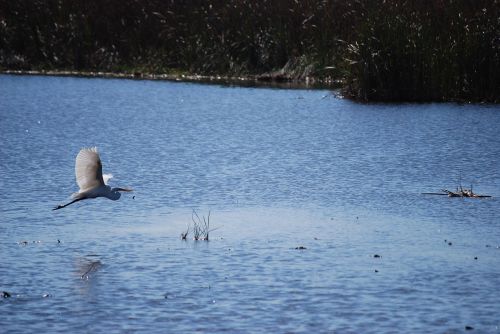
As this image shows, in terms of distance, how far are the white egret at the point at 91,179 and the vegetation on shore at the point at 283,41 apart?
14.0 meters

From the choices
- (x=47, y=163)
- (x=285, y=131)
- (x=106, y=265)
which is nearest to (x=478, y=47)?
(x=285, y=131)

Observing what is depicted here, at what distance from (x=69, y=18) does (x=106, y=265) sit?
2574cm

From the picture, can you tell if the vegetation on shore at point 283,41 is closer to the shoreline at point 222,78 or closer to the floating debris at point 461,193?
the shoreline at point 222,78

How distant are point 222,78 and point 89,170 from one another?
22321 mm

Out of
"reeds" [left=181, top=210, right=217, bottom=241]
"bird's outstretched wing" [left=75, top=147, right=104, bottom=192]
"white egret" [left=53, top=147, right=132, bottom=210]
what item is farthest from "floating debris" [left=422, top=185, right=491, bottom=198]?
"bird's outstretched wing" [left=75, top=147, right=104, bottom=192]

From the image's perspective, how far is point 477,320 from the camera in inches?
352

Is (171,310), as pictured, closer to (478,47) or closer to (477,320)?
(477,320)

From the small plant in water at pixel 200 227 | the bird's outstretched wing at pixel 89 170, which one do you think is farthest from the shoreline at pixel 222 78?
the bird's outstretched wing at pixel 89 170

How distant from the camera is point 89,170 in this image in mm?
11766

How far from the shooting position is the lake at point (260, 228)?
30.2 feet

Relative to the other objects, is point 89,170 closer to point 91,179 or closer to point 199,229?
point 91,179

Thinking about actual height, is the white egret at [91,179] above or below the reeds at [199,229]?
above

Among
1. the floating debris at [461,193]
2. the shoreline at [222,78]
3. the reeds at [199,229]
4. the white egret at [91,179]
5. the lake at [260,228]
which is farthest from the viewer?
the shoreline at [222,78]

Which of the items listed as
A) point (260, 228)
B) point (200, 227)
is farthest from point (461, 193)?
point (200, 227)
